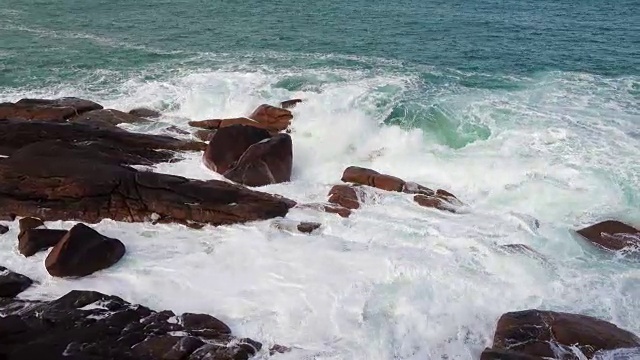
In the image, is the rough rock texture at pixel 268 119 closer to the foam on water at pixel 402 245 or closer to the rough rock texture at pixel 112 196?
the foam on water at pixel 402 245

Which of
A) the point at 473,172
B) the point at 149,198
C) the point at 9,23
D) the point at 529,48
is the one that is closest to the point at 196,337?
the point at 149,198

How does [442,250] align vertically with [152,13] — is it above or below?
below

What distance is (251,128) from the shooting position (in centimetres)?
1770

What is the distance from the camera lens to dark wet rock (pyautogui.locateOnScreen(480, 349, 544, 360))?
34.1ft

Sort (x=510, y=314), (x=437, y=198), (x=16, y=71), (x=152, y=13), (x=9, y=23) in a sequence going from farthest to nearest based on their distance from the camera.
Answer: (x=152, y=13) < (x=9, y=23) < (x=16, y=71) < (x=437, y=198) < (x=510, y=314)

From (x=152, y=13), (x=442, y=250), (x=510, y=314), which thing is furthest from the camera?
(x=152, y=13)

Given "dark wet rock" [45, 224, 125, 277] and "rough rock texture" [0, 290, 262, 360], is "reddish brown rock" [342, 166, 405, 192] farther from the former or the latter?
"rough rock texture" [0, 290, 262, 360]

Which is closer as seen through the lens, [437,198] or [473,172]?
[437,198]

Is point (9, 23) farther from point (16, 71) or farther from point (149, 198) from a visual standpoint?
point (149, 198)

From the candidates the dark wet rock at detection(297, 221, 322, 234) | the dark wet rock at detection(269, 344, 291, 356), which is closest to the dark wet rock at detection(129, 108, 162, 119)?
the dark wet rock at detection(297, 221, 322, 234)

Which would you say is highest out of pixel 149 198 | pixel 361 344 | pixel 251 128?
pixel 251 128

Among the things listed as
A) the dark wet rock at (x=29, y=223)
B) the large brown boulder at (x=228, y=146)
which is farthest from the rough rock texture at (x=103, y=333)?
the large brown boulder at (x=228, y=146)

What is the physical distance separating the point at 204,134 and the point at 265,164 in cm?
374

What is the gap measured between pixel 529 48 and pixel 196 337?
81.7 ft
